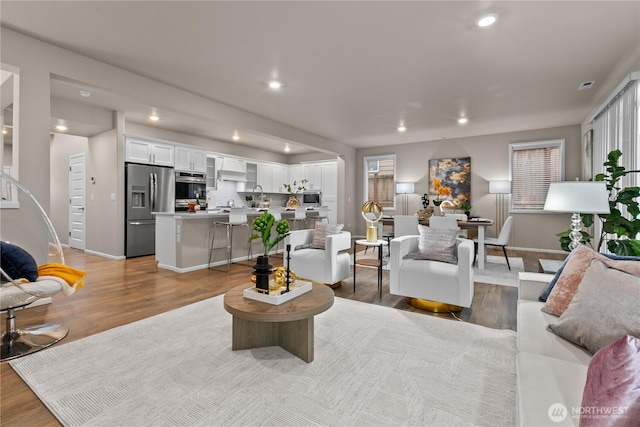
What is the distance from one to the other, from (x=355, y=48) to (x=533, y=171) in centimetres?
561

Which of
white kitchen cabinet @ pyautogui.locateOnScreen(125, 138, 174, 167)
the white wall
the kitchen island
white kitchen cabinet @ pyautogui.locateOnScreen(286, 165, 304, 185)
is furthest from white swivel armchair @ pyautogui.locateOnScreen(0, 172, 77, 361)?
white kitchen cabinet @ pyautogui.locateOnScreen(286, 165, 304, 185)

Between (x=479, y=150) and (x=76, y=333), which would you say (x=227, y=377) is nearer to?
(x=76, y=333)

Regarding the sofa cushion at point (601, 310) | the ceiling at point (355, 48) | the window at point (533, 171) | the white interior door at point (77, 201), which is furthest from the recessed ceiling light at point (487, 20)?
the white interior door at point (77, 201)

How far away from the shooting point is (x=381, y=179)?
345 inches

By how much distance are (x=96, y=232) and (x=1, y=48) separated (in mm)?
3932

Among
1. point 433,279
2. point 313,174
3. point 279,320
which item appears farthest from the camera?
point 313,174

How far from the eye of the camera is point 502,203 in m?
7.11

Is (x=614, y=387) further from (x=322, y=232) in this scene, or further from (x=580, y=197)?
(x=322, y=232)

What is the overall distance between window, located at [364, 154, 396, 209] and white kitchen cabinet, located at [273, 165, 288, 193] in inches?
104

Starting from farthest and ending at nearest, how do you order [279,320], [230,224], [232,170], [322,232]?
[232,170] < [230,224] < [322,232] < [279,320]

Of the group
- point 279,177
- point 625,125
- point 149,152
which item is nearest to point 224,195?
point 279,177

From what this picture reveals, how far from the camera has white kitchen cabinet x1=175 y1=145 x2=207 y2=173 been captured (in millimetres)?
6863

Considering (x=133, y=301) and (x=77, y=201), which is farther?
(x=77, y=201)

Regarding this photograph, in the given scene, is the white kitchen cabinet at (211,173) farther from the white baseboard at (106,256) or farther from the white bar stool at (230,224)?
the white bar stool at (230,224)
